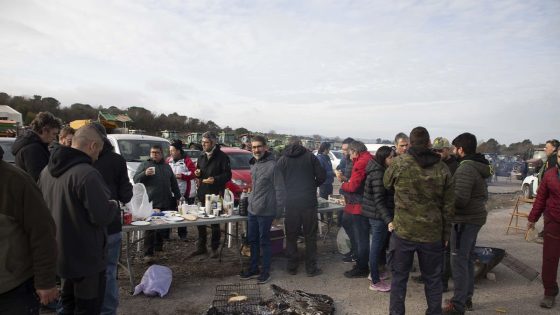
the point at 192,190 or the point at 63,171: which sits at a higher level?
the point at 63,171

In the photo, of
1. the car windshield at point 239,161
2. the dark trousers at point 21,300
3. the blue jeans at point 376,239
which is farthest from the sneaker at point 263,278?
the car windshield at point 239,161

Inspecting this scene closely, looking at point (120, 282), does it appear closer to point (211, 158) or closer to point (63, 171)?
point (211, 158)

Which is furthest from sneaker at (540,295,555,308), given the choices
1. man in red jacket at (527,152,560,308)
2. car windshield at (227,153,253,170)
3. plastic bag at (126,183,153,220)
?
car windshield at (227,153,253,170)

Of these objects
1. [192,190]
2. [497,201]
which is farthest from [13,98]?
[497,201]

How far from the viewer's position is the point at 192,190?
6.46 metres

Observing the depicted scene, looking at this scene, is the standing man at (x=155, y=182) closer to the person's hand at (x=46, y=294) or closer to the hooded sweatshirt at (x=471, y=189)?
the person's hand at (x=46, y=294)

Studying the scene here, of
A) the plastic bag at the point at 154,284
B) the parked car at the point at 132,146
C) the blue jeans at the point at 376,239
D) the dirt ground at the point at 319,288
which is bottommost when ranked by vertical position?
the dirt ground at the point at 319,288

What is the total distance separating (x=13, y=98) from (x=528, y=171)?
169ft

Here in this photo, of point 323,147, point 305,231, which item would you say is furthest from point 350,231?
point 323,147

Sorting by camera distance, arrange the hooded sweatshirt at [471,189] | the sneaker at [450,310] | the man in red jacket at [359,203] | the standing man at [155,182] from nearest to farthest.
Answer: the hooded sweatshirt at [471,189], the sneaker at [450,310], the man in red jacket at [359,203], the standing man at [155,182]

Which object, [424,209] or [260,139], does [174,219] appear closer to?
[260,139]

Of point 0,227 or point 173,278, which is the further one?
point 173,278

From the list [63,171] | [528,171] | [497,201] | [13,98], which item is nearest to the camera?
[63,171]

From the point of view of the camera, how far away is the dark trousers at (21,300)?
185cm
